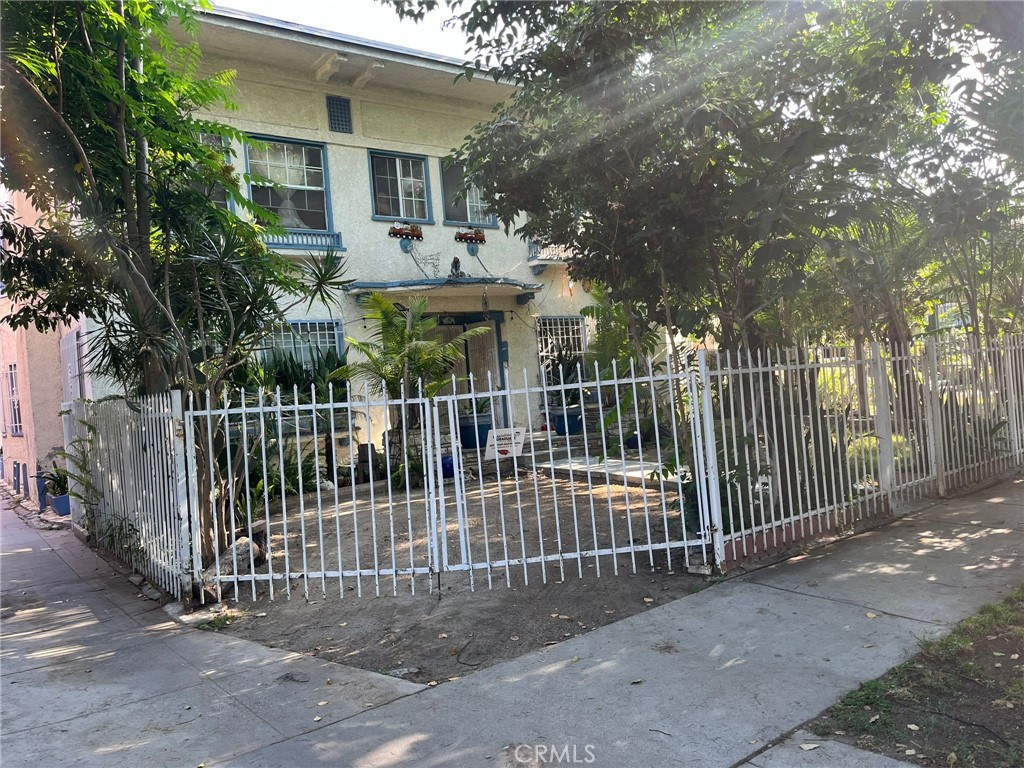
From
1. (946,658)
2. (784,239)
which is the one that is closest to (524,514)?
(784,239)

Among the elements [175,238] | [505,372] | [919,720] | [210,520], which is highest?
[175,238]

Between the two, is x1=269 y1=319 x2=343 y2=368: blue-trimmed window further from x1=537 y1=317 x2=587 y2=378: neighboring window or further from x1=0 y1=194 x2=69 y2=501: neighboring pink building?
x1=537 y1=317 x2=587 y2=378: neighboring window

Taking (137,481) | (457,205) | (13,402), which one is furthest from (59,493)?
(457,205)

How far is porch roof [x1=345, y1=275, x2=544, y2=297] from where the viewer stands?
42.2ft

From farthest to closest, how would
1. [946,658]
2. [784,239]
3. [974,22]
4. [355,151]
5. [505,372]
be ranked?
[505,372] → [355,151] → [784,239] → [974,22] → [946,658]

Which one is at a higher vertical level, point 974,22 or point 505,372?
point 974,22

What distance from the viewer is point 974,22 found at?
16.8 ft

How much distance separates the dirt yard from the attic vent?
9.31 metres

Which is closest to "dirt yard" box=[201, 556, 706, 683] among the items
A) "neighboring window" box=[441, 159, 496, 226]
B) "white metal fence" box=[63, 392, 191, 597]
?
"white metal fence" box=[63, 392, 191, 597]

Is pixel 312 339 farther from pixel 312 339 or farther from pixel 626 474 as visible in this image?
pixel 626 474

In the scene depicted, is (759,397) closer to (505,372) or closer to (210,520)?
(210,520)

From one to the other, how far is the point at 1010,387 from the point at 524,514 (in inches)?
254

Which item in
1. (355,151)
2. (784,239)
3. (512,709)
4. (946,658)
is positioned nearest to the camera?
(512,709)

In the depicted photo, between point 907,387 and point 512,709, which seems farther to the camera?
point 907,387
